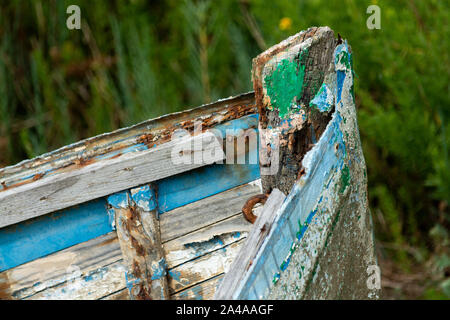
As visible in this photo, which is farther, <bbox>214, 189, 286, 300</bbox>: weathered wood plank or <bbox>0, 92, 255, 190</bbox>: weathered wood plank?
<bbox>0, 92, 255, 190</bbox>: weathered wood plank

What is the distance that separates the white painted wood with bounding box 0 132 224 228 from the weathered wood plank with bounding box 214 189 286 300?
35cm

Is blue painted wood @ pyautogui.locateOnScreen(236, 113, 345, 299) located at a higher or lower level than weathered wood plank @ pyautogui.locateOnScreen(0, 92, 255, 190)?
lower

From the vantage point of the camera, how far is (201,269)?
1588 millimetres

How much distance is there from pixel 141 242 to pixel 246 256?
0.48m

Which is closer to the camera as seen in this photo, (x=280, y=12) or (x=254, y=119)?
(x=254, y=119)

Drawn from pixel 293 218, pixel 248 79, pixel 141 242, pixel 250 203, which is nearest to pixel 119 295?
pixel 141 242

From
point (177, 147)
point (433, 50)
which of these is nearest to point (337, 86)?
point (177, 147)

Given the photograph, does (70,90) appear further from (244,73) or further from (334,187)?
(334,187)

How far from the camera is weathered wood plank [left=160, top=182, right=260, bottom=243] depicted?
4.94 feet

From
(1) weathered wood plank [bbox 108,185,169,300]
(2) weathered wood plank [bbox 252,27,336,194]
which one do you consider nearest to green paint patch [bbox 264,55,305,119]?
(2) weathered wood plank [bbox 252,27,336,194]

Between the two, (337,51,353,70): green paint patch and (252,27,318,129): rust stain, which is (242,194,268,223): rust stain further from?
(337,51,353,70): green paint patch

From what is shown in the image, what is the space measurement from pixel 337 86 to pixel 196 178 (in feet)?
1.63

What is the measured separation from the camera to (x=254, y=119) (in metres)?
1.47
